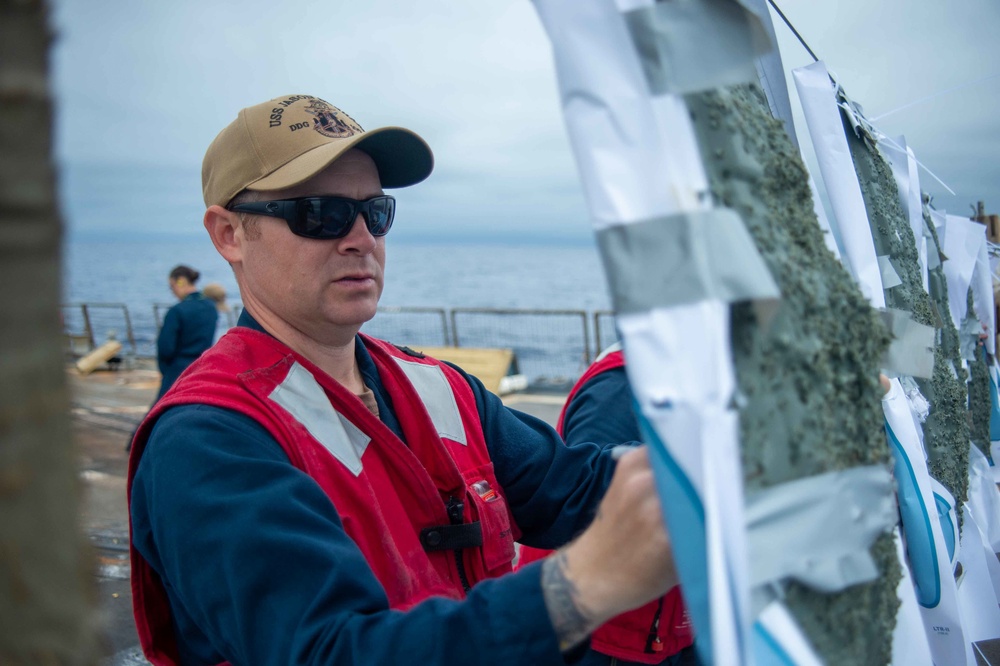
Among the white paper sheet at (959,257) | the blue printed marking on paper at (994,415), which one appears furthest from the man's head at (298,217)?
the blue printed marking on paper at (994,415)

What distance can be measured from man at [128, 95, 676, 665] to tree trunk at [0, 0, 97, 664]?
0.57m

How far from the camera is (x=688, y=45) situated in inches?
33.5

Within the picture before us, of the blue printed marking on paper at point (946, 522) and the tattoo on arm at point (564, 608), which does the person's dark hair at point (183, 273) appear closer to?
the blue printed marking on paper at point (946, 522)

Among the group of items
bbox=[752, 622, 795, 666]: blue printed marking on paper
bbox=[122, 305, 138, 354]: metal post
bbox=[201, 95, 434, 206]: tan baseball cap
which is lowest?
bbox=[752, 622, 795, 666]: blue printed marking on paper

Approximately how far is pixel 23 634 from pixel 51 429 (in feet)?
0.45

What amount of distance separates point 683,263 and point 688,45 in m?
0.28

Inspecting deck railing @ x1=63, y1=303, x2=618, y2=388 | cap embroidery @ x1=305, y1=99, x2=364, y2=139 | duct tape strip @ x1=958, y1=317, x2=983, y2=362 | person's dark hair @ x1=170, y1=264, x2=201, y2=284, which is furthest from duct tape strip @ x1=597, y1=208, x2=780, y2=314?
deck railing @ x1=63, y1=303, x2=618, y2=388

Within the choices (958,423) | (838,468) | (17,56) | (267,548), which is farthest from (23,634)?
(958,423)

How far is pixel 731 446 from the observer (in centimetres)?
75

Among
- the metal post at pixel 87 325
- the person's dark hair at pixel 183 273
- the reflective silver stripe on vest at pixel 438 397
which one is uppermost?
the metal post at pixel 87 325

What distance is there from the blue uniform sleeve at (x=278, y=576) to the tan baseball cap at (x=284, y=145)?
1.90 feet

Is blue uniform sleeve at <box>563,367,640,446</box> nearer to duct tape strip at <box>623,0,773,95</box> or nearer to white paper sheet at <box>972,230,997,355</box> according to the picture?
duct tape strip at <box>623,0,773,95</box>

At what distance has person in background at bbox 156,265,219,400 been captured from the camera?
19.2 feet

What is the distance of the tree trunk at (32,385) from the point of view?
17.2 inches
